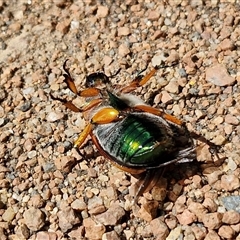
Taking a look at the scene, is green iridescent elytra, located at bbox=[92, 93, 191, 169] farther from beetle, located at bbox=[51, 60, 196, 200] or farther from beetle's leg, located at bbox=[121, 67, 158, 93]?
beetle's leg, located at bbox=[121, 67, 158, 93]

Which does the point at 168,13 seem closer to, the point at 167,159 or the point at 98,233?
the point at 167,159

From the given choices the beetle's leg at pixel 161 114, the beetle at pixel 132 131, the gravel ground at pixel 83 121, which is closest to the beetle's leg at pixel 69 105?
the beetle at pixel 132 131

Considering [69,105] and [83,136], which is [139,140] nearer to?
[83,136]

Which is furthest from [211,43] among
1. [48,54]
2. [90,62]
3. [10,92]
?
[10,92]

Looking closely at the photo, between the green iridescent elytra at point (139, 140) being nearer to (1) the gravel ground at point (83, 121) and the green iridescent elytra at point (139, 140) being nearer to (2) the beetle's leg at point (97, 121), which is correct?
(2) the beetle's leg at point (97, 121)

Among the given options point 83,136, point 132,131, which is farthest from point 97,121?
point 132,131
